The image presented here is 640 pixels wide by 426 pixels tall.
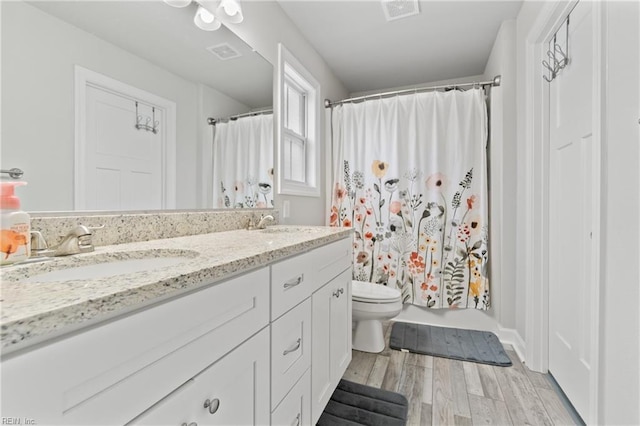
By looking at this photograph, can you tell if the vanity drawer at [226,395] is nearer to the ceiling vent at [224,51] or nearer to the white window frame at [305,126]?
the white window frame at [305,126]

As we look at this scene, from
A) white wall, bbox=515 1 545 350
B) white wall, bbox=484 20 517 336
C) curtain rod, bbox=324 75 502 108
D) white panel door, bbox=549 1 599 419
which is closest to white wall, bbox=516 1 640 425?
white panel door, bbox=549 1 599 419

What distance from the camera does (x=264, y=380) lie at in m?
0.84

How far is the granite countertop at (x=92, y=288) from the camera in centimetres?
36

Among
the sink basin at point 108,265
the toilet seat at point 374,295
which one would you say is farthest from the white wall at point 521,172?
the sink basin at point 108,265

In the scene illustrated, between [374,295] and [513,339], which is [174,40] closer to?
[374,295]

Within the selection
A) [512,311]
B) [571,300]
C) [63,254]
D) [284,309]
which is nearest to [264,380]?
[284,309]

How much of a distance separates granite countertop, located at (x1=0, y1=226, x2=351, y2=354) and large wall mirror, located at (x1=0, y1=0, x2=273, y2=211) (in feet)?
0.76

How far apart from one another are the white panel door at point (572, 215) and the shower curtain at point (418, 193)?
60 centimetres

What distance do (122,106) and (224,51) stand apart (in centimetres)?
68

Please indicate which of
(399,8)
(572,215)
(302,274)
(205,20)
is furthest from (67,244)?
(399,8)

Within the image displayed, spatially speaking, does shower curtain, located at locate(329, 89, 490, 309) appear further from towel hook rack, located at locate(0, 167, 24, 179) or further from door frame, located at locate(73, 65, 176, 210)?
towel hook rack, located at locate(0, 167, 24, 179)

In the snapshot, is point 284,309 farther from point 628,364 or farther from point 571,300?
point 571,300

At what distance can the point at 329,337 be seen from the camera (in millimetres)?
1344

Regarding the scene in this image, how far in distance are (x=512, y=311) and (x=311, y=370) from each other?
1.67m
